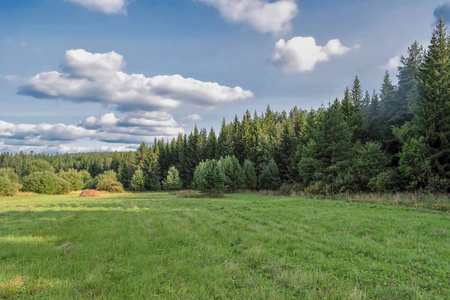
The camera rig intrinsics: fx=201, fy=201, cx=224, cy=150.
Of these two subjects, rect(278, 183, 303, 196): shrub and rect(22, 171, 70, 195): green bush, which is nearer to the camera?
rect(278, 183, 303, 196): shrub

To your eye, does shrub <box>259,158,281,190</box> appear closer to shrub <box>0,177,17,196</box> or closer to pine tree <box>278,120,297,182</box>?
pine tree <box>278,120,297,182</box>

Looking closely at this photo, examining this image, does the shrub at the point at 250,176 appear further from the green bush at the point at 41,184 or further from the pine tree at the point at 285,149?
the green bush at the point at 41,184

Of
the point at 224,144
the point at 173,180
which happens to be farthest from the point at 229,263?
the point at 173,180

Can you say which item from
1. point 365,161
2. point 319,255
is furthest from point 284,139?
point 319,255

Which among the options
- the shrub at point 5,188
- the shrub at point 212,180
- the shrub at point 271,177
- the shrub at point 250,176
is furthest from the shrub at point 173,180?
the shrub at point 5,188

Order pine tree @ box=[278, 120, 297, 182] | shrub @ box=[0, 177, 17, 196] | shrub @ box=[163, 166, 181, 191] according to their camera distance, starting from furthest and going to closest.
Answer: shrub @ box=[163, 166, 181, 191] < pine tree @ box=[278, 120, 297, 182] < shrub @ box=[0, 177, 17, 196]

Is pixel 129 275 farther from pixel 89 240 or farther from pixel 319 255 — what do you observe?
pixel 319 255

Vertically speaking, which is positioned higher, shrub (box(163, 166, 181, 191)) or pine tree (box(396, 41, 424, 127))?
pine tree (box(396, 41, 424, 127))

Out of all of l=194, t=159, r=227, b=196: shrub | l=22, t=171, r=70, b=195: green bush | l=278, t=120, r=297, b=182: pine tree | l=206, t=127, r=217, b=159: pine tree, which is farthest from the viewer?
l=206, t=127, r=217, b=159: pine tree

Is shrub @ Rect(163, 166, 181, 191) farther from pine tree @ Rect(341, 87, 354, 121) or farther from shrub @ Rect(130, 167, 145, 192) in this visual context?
pine tree @ Rect(341, 87, 354, 121)

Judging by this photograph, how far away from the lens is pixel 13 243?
23.6ft

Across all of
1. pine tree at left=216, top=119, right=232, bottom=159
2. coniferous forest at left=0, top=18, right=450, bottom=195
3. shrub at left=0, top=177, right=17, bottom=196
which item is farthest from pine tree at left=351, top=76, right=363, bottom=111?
shrub at left=0, top=177, right=17, bottom=196

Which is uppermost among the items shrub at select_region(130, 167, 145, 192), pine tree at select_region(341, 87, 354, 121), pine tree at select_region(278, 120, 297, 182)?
pine tree at select_region(341, 87, 354, 121)

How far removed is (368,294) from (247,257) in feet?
9.80
